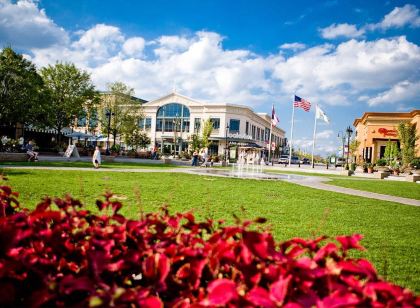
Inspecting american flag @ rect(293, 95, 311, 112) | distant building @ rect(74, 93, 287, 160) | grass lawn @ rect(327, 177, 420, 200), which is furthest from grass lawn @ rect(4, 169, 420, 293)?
distant building @ rect(74, 93, 287, 160)

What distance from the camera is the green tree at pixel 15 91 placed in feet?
103

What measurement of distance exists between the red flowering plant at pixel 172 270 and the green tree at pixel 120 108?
175 ft

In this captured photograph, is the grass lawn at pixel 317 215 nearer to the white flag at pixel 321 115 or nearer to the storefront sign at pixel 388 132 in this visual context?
the white flag at pixel 321 115

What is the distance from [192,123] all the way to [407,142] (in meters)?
45.5

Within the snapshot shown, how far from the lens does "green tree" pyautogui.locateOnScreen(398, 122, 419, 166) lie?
4256cm

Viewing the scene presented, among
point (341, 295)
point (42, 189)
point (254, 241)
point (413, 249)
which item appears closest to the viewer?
point (341, 295)

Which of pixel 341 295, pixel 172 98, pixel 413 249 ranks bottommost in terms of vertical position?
pixel 413 249

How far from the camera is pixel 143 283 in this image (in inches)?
72.2

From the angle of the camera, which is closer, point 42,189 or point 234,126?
point 42,189

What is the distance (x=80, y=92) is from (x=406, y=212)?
1685 inches

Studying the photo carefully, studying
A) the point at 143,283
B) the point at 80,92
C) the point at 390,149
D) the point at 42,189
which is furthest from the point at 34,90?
the point at 390,149

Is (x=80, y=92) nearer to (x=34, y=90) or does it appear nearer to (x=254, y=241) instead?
(x=34, y=90)

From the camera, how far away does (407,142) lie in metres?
43.9

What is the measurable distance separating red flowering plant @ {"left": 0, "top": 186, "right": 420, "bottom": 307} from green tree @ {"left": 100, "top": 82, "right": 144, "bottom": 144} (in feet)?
175
